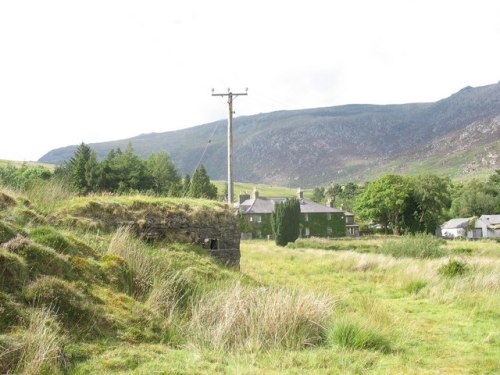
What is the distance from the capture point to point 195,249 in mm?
14148

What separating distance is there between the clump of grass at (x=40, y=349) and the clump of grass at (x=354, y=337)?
13.9 feet

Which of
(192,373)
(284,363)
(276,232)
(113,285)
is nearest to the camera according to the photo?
(192,373)

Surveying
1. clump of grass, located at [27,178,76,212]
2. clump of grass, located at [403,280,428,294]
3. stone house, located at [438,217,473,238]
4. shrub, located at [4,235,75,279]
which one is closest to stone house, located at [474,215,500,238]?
stone house, located at [438,217,473,238]

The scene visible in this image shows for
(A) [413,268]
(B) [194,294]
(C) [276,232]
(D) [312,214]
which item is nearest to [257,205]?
(D) [312,214]

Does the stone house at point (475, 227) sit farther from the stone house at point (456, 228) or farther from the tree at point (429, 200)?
the tree at point (429, 200)

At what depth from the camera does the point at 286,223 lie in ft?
193

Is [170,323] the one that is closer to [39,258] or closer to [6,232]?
[39,258]

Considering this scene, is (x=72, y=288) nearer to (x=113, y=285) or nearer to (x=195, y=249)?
(x=113, y=285)

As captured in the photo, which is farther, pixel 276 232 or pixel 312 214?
pixel 312 214

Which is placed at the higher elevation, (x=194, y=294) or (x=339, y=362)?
(x=194, y=294)

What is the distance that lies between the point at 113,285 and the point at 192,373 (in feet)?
9.23

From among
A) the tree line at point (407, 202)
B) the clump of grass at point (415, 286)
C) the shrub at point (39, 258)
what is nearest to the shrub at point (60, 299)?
the shrub at point (39, 258)

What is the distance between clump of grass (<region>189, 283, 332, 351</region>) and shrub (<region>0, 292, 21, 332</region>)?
99.0 inches

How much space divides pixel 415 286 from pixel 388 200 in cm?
6007
